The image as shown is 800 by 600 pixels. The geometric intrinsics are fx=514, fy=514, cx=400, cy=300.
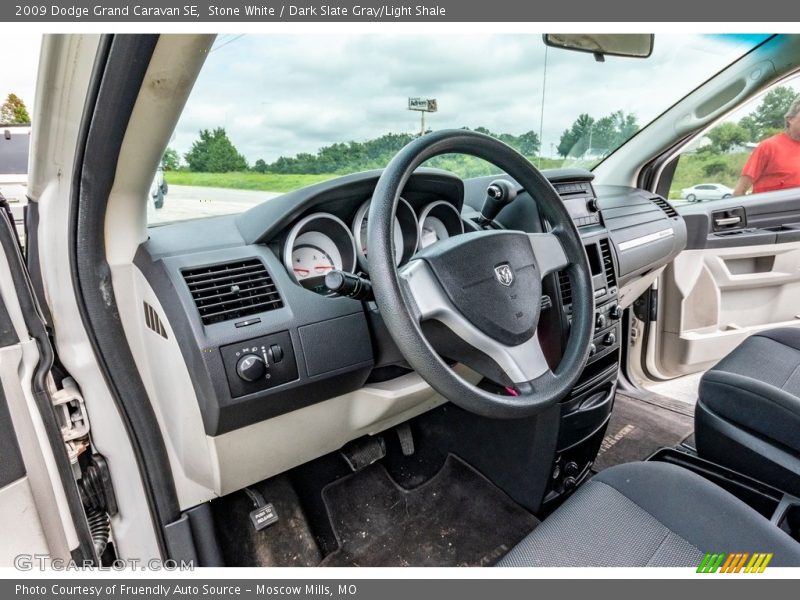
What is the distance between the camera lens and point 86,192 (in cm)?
104

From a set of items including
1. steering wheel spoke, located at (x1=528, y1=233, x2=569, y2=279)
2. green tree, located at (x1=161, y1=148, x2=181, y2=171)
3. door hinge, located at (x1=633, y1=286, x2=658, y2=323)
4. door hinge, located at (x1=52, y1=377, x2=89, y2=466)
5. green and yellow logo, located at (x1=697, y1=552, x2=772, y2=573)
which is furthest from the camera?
door hinge, located at (x1=633, y1=286, x2=658, y2=323)

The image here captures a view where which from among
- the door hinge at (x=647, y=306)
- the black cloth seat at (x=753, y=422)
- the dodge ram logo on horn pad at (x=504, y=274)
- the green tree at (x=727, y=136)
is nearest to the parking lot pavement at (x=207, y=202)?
the dodge ram logo on horn pad at (x=504, y=274)

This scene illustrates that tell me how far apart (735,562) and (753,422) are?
0.59 metres

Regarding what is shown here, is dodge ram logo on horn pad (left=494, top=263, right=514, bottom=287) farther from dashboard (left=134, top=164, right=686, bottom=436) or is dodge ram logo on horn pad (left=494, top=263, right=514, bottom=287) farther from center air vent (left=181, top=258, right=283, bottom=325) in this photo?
center air vent (left=181, top=258, right=283, bottom=325)

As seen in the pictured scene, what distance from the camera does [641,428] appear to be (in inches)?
89.5

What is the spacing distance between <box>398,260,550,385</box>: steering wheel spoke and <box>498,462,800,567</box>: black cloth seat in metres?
0.31

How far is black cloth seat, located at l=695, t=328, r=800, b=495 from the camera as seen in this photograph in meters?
1.35

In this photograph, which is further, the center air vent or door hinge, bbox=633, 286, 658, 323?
door hinge, bbox=633, 286, 658, 323

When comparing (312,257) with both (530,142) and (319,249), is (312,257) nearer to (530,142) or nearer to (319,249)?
(319,249)

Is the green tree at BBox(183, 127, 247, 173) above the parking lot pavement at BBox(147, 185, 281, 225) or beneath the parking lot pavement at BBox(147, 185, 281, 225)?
above

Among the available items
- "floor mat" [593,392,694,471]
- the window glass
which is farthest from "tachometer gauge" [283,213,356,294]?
the window glass

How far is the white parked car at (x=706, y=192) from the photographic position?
8.99 ft

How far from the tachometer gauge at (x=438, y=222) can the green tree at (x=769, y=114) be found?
170cm

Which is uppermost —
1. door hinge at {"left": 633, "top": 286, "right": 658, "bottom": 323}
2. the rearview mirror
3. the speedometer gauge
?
the rearview mirror
